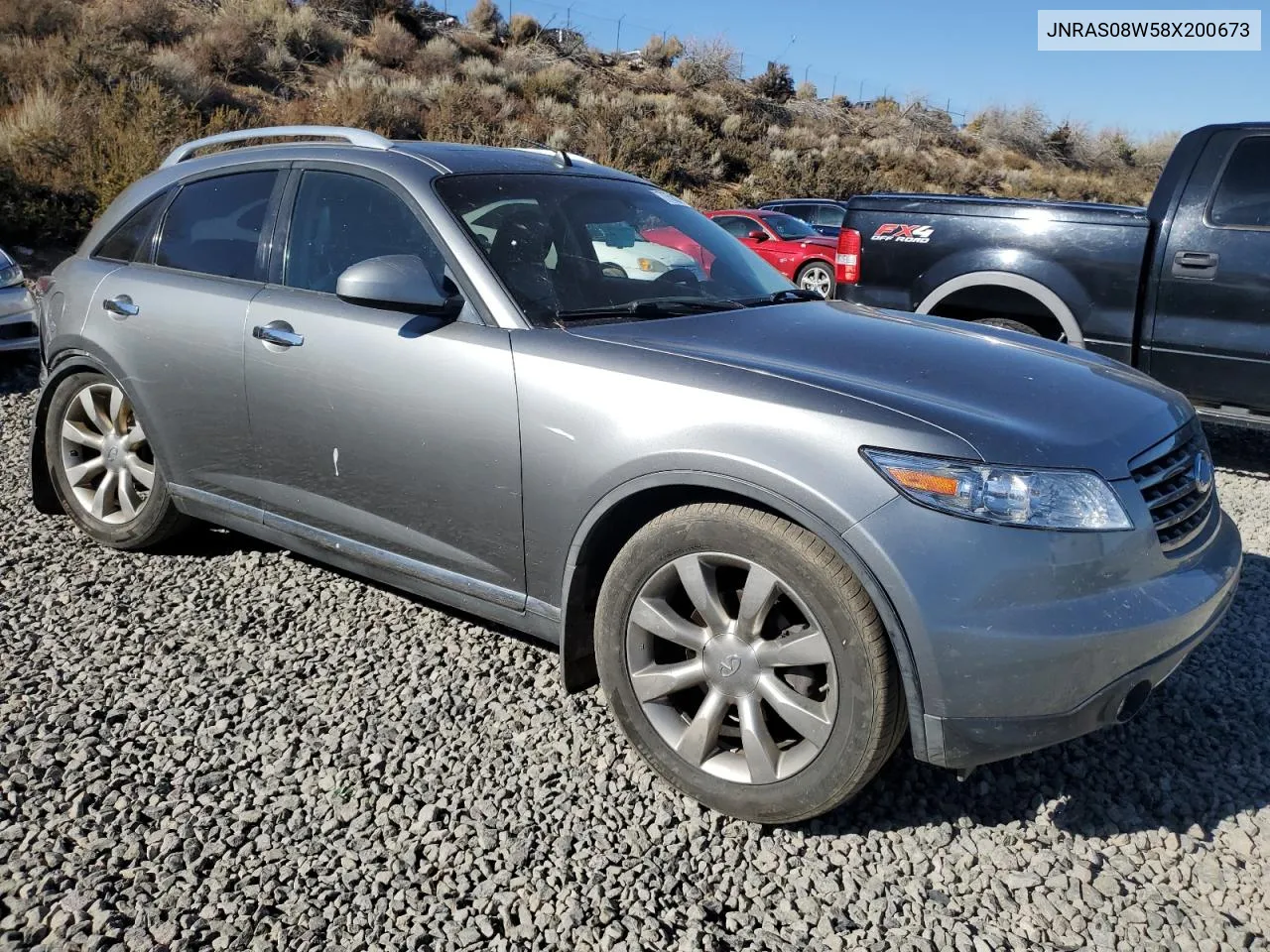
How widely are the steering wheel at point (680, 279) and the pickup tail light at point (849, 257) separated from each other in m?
3.40

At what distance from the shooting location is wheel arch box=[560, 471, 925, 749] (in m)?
2.38

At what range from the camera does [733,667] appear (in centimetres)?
267

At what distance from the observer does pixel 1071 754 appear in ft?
10.1

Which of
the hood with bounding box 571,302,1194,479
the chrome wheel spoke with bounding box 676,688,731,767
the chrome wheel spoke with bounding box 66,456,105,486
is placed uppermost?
the hood with bounding box 571,302,1194,479

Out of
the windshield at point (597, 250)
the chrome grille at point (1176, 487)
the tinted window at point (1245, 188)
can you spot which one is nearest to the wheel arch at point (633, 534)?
the windshield at point (597, 250)

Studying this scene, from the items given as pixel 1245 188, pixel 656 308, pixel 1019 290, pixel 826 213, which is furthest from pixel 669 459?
A: pixel 826 213

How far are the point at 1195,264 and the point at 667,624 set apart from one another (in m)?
4.69

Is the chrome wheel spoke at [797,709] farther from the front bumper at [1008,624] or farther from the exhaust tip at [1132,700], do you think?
the exhaust tip at [1132,700]

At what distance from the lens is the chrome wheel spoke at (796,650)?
2488mm

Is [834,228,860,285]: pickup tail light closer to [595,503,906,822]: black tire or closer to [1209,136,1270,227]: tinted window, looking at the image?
[1209,136,1270,227]: tinted window

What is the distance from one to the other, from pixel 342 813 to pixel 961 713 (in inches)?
64.1

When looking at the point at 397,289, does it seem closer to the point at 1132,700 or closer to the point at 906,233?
the point at 1132,700

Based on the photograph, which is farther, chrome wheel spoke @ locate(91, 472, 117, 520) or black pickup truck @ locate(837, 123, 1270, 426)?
black pickup truck @ locate(837, 123, 1270, 426)

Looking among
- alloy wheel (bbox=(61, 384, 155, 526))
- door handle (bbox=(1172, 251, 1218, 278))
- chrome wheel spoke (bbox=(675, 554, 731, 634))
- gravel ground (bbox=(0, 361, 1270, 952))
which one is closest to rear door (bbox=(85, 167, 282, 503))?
alloy wheel (bbox=(61, 384, 155, 526))
